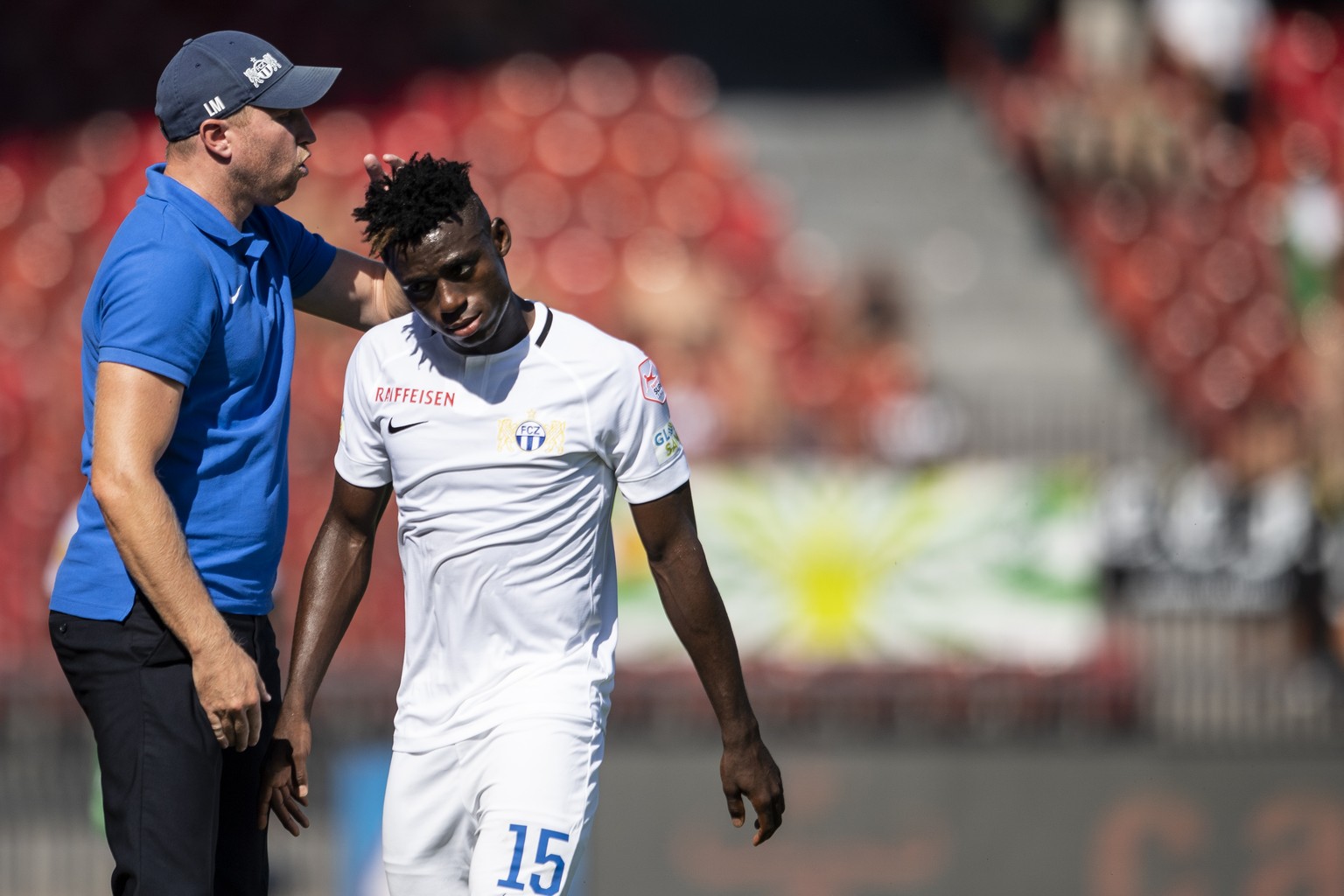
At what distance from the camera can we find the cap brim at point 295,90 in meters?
3.56

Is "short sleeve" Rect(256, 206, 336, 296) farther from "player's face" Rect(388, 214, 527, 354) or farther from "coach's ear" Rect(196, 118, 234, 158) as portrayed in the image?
"player's face" Rect(388, 214, 527, 354)

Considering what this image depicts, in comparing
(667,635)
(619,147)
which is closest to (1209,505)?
(667,635)

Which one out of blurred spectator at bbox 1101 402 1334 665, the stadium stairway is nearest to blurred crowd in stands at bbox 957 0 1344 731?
the stadium stairway

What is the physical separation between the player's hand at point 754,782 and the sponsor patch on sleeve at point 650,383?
75 centimetres

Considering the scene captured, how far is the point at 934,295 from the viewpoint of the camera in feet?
39.4

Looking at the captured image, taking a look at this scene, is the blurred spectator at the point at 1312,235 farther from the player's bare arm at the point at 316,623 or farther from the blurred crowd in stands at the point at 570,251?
the player's bare arm at the point at 316,623

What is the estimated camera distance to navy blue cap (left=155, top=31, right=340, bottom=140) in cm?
351

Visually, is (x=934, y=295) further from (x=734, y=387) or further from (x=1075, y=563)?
(x=1075, y=563)

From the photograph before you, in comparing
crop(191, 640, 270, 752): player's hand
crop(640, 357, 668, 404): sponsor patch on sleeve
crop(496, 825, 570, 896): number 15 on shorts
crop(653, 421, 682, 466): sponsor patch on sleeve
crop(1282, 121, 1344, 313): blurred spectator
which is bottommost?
crop(496, 825, 570, 896): number 15 on shorts

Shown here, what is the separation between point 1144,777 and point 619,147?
6285 millimetres

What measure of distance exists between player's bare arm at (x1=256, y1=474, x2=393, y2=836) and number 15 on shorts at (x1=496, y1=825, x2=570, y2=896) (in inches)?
19.6

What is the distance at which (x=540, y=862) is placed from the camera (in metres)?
3.44

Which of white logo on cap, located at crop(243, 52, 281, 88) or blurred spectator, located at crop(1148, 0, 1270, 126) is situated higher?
blurred spectator, located at crop(1148, 0, 1270, 126)

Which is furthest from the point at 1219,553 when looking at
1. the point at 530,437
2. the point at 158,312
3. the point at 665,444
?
the point at 158,312
